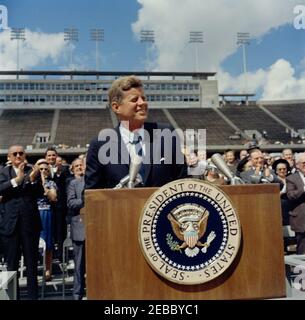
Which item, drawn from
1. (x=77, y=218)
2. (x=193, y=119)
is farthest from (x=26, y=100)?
(x=77, y=218)

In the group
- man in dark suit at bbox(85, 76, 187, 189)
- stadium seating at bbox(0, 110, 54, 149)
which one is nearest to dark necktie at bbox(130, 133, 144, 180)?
man in dark suit at bbox(85, 76, 187, 189)

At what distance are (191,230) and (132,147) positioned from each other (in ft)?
1.34

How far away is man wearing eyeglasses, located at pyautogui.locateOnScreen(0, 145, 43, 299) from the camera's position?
10.7 ft

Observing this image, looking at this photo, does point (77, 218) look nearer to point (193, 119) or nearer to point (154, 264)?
point (154, 264)

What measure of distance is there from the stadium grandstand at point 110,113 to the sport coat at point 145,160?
83.3 ft

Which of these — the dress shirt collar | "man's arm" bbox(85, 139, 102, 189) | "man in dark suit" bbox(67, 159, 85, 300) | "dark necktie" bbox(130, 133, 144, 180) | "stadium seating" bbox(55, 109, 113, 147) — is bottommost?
"man in dark suit" bbox(67, 159, 85, 300)

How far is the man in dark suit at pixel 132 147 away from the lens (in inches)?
59.0

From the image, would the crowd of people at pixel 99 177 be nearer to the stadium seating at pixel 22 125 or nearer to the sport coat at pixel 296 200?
the sport coat at pixel 296 200

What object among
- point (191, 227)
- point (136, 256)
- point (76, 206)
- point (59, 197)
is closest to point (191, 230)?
point (191, 227)

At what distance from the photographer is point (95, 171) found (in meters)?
1.57

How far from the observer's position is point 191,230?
1.27 m

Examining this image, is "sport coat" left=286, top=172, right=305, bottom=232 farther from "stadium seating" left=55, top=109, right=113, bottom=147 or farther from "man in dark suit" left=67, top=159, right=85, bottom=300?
"stadium seating" left=55, top=109, right=113, bottom=147

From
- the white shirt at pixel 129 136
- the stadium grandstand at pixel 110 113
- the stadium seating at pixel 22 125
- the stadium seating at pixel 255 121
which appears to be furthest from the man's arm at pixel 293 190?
the stadium seating at pixel 22 125
